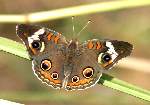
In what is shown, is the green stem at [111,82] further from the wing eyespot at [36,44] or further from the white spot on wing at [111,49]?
the white spot on wing at [111,49]

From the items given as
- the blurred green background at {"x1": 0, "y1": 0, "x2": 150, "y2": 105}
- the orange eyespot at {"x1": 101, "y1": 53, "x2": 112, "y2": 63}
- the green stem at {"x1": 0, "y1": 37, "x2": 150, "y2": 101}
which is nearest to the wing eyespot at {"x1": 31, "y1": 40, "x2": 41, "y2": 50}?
the green stem at {"x1": 0, "y1": 37, "x2": 150, "y2": 101}

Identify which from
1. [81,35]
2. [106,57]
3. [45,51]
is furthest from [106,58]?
[81,35]

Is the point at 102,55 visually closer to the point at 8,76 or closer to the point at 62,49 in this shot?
the point at 62,49

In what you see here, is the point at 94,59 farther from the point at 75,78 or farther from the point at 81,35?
the point at 81,35

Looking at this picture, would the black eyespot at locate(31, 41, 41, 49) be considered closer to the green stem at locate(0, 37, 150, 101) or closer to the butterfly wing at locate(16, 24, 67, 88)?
the butterfly wing at locate(16, 24, 67, 88)

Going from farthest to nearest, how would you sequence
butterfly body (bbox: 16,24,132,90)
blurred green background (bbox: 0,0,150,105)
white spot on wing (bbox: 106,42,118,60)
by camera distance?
blurred green background (bbox: 0,0,150,105)
white spot on wing (bbox: 106,42,118,60)
butterfly body (bbox: 16,24,132,90)

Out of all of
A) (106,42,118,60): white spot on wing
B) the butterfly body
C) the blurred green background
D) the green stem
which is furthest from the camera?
the blurred green background

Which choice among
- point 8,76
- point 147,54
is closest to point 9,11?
point 8,76
